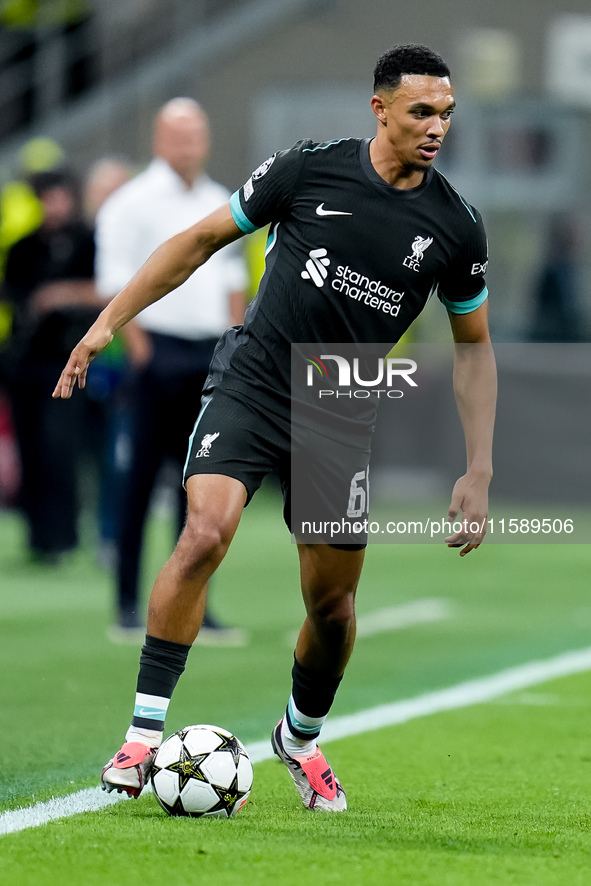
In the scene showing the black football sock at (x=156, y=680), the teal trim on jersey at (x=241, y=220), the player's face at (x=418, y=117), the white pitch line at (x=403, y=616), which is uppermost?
the player's face at (x=418, y=117)

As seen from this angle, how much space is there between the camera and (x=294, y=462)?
472 centimetres

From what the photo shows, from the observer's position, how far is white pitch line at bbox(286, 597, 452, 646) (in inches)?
338

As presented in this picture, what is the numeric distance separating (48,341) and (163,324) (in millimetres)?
3392

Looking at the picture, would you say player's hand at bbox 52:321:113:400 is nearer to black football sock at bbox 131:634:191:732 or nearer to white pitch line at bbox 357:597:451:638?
black football sock at bbox 131:634:191:732

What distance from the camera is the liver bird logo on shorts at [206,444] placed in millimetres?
4629

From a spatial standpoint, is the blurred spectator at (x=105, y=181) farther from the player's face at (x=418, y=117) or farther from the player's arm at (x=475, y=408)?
the player's face at (x=418, y=117)

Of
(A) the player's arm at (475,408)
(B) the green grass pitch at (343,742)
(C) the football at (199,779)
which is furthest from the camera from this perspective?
(A) the player's arm at (475,408)

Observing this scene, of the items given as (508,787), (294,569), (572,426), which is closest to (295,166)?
(508,787)

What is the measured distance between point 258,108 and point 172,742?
16.8 meters

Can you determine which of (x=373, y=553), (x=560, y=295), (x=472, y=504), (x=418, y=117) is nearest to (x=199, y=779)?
(x=472, y=504)

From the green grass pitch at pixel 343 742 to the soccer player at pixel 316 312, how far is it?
15.5 inches

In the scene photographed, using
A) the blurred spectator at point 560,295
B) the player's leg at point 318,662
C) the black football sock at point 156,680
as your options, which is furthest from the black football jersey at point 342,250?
the blurred spectator at point 560,295

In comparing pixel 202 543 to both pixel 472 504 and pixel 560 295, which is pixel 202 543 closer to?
pixel 472 504

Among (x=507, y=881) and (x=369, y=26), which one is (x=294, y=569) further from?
(x=369, y=26)
